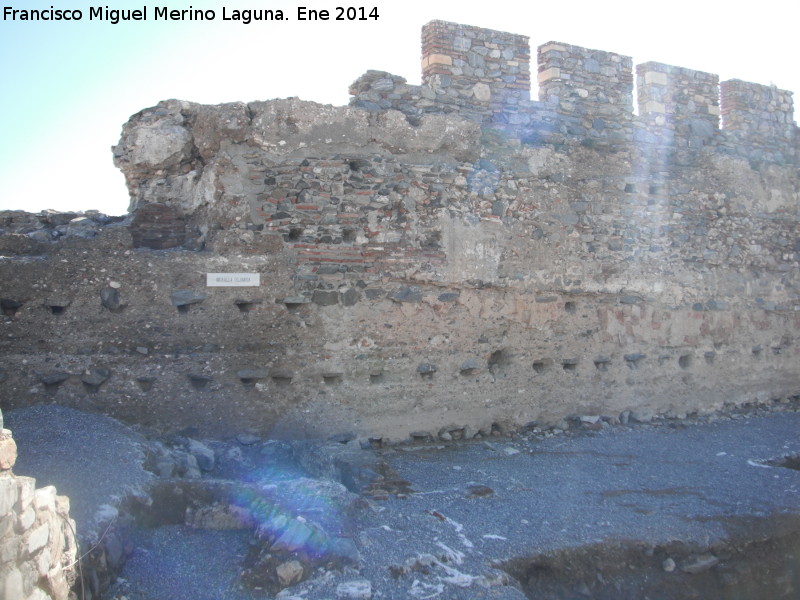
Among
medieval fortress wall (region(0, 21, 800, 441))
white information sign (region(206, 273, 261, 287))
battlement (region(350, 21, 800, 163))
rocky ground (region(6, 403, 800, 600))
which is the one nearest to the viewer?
rocky ground (region(6, 403, 800, 600))

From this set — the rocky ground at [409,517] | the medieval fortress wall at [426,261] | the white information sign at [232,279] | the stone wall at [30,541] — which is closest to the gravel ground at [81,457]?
the rocky ground at [409,517]

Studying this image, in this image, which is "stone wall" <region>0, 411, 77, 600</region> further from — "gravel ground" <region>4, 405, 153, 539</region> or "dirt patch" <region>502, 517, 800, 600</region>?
"dirt patch" <region>502, 517, 800, 600</region>

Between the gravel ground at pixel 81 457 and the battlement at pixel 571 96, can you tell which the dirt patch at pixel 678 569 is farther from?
the battlement at pixel 571 96

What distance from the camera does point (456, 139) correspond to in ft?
21.4

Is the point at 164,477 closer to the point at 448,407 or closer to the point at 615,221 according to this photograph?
the point at 448,407

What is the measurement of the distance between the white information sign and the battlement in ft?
6.29

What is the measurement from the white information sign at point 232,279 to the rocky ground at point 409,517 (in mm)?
1211

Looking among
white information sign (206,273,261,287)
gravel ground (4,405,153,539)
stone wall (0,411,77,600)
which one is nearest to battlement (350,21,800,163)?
white information sign (206,273,261,287)

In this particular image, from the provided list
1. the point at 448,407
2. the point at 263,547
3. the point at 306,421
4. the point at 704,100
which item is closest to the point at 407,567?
the point at 263,547

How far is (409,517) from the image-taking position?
4.38m

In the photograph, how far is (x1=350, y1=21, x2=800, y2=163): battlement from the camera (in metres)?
6.83

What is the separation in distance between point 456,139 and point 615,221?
1.94 metres

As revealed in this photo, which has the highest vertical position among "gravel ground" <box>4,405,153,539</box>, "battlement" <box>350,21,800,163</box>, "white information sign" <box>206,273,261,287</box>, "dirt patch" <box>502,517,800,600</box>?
"battlement" <box>350,21,800,163</box>

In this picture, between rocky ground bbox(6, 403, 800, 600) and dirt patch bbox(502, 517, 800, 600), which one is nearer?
rocky ground bbox(6, 403, 800, 600)
